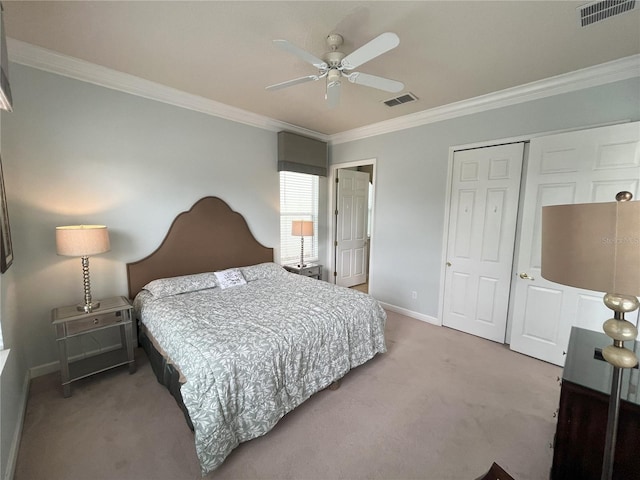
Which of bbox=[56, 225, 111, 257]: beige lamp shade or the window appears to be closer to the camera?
bbox=[56, 225, 111, 257]: beige lamp shade

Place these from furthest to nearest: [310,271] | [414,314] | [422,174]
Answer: [310,271]
[414,314]
[422,174]

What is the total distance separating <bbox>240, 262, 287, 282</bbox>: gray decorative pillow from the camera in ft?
10.6

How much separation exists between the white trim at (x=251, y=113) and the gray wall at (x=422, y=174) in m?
0.08

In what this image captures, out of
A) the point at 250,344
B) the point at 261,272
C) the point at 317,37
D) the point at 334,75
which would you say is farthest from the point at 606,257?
the point at 261,272

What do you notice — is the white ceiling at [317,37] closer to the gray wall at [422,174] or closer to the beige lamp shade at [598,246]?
the gray wall at [422,174]

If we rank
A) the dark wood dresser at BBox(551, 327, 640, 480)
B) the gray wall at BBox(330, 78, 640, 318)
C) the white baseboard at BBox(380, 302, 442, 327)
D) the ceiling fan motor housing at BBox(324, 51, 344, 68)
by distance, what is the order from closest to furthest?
the dark wood dresser at BBox(551, 327, 640, 480) < the ceiling fan motor housing at BBox(324, 51, 344, 68) < the gray wall at BBox(330, 78, 640, 318) < the white baseboard at BBox(380, 302, 442, 327)

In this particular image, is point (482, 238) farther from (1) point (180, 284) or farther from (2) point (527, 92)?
(1) point (180, 284)

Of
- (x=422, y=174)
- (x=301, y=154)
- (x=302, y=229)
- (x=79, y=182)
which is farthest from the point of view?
(x=301, y=154)

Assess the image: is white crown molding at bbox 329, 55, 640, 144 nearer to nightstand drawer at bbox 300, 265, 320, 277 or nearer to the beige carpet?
nightstand drawer at bbox 300, 265, 320, 277

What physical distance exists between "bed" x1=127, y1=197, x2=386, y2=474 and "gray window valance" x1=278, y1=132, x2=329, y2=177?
3.54 ft

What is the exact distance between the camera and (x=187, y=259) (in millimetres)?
3062

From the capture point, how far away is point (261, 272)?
333 centimetres

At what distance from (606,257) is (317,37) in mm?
2082

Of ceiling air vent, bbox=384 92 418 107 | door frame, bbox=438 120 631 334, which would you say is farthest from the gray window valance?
door frame, bbox=438 120 631 334
